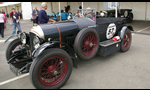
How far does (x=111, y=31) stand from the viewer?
4441mm

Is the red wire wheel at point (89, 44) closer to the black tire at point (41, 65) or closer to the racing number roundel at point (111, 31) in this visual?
the black tire at point (41, 65)

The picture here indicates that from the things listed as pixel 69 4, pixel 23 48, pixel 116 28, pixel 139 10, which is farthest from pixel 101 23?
pixel 69 4

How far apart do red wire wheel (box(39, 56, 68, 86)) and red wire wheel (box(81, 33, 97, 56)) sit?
0.85 m

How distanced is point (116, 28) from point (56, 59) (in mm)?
2941

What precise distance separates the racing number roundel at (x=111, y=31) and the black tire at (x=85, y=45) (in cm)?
102

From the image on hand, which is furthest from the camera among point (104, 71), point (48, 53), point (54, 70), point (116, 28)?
point (116, 28)

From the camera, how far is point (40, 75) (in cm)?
249

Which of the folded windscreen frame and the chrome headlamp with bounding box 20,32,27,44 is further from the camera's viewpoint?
the folded windscreen frame

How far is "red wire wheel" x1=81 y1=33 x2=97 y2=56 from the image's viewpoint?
3328mm

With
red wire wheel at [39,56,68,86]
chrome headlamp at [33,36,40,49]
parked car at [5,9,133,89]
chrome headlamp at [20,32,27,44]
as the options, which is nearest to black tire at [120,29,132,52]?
parked car at [5,9,133,89]

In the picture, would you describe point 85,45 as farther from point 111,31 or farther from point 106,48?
point 111,31

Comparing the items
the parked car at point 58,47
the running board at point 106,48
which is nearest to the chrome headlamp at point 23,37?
the parked car at point 58,47

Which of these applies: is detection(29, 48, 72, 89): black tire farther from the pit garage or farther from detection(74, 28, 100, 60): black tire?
detection(74, 28, 100, 60): black tire

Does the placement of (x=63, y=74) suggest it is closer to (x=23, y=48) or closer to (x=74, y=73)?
(x=74, y=73)
